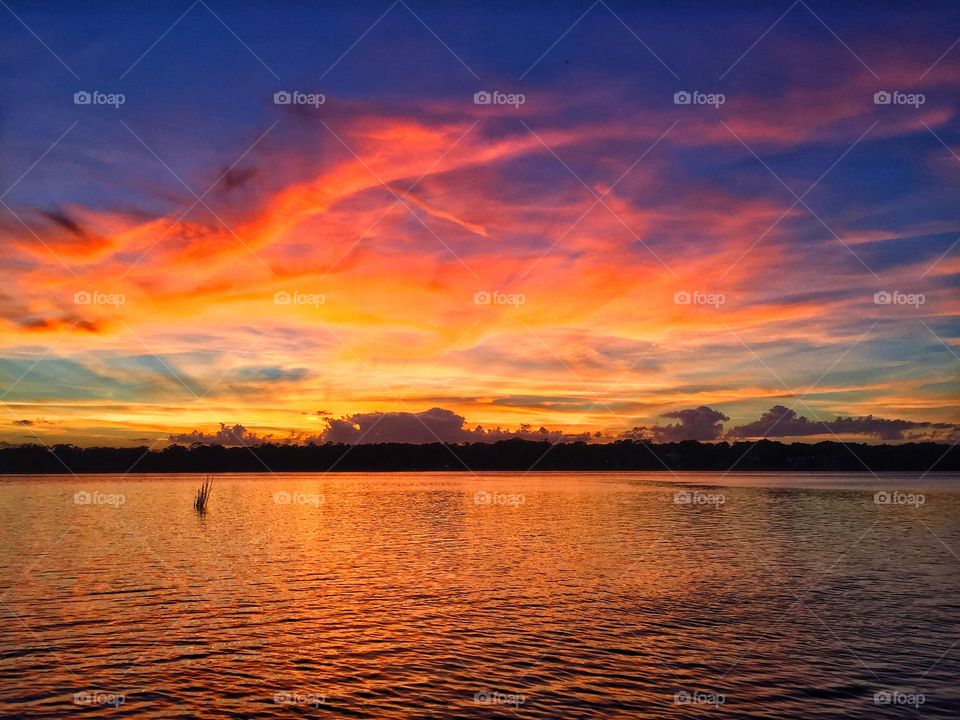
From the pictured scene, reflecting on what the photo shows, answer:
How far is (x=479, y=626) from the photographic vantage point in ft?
104

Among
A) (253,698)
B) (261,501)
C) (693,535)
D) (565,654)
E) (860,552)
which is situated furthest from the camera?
(261,501)

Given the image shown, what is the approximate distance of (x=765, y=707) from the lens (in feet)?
73.9

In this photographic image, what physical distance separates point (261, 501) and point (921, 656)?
10818 cm

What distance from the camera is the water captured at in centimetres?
2322

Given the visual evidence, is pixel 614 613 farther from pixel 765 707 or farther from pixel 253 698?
pixel 253 698

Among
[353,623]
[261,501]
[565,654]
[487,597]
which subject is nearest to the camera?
[565,654]

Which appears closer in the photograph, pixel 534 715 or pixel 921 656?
pixel 534 715

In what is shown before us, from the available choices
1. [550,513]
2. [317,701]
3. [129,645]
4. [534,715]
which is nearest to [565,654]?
[534,715]

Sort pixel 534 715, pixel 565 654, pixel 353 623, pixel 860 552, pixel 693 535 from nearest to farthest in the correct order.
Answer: pixel 534 715 < pixel 565 654 < pixel 353 623 < pixel 860 552 < pixel 693 535

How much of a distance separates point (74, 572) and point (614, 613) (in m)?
32.8

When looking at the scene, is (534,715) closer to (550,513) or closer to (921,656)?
(921,656)

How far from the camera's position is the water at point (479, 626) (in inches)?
914

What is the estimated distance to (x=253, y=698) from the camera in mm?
23234

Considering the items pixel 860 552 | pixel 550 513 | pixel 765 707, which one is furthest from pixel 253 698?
pixel 550 513
